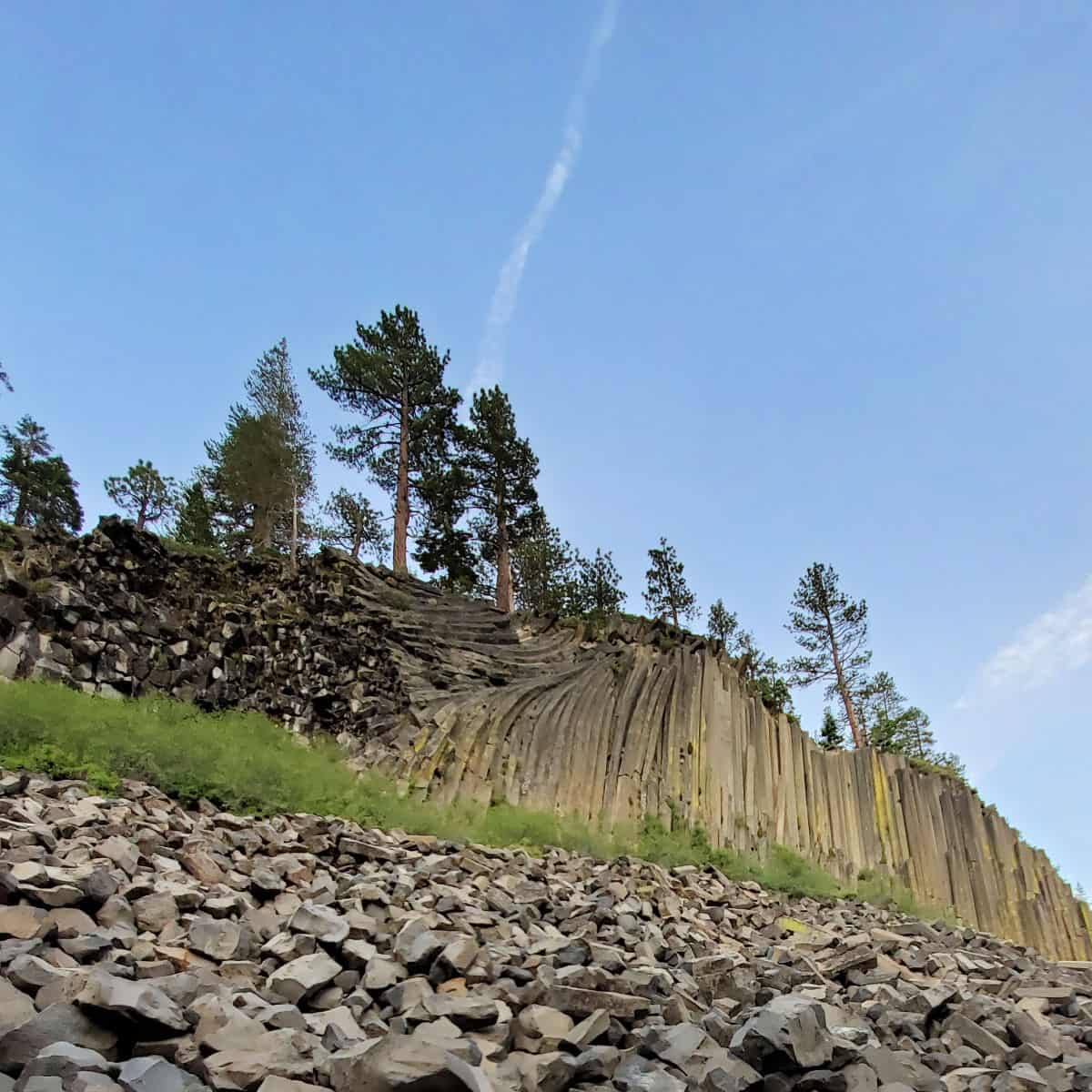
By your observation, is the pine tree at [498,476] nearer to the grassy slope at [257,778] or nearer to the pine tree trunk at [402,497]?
the pine tree trunk at [402,497]

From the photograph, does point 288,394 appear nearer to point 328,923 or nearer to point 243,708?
point 243,708

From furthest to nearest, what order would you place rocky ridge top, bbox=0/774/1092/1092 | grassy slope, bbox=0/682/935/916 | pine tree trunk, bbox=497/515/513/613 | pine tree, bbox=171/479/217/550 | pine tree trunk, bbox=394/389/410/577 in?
pine tree, bbox=171/479/217/550
pine tree trunk, bbox=497/515/513/613
pine tree trunk, bbox=394/389/410/577
grassy slope, bbox=0/682/935/916
rocky ridge top, bbox=0/774/1092/1092

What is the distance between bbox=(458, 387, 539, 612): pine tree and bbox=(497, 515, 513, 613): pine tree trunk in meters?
0.04

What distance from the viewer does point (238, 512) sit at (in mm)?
29906

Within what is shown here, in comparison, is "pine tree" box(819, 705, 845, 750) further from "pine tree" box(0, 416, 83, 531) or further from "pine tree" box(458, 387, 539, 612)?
"pine tree" box(0, 416, 83, 531)

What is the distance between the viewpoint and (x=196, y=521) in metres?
28.7

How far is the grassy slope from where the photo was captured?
6707 mm

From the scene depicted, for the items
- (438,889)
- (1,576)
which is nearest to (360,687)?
(1,576)

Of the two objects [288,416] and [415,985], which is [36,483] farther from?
[415,985]

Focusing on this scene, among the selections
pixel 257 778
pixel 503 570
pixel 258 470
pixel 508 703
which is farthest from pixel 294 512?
pixel 257 778

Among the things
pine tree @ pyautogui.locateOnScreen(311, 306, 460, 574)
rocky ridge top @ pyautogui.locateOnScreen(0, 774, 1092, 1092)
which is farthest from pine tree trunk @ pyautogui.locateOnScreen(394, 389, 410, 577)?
rocky ridge top @ pyautogui.locateOnScreen(0, 774, 1092, 1092)

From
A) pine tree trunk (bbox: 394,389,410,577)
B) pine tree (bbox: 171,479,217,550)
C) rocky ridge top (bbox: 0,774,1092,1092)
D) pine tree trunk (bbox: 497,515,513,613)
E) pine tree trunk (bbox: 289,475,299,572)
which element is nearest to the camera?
rocky ridge top (bbox: 0,774,1092,1092)

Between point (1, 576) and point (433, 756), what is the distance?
22.3 feet

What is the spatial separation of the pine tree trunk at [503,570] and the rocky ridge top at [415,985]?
50.0ft
